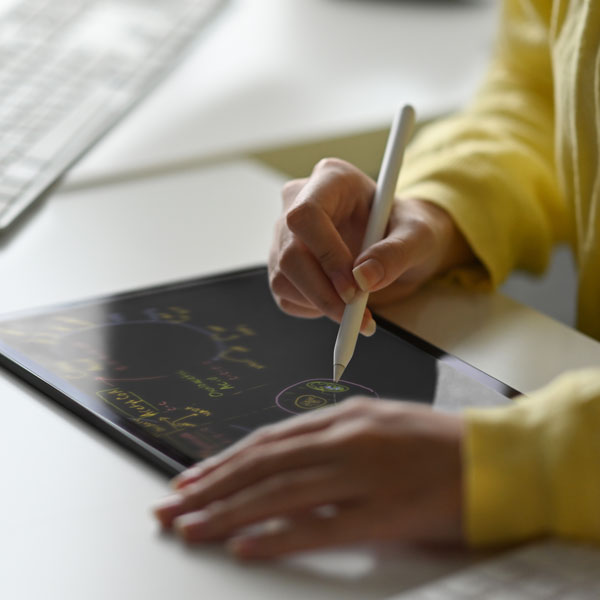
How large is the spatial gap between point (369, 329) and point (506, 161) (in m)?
0.27

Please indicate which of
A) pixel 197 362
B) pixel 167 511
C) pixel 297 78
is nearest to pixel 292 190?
pixel 197 362

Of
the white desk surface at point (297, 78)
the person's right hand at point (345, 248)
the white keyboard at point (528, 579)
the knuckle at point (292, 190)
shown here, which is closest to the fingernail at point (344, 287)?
the person's right hand at point (345, 248)

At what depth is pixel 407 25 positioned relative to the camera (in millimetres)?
1339

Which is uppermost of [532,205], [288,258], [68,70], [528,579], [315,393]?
[68,70]

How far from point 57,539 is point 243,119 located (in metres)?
0.65

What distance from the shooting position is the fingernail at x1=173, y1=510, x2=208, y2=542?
0.43 metres

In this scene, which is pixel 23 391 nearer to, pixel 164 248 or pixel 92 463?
pixel 92 463

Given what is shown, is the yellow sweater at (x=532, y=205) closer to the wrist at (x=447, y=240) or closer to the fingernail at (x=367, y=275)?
the wrist at (x=447, y=240)

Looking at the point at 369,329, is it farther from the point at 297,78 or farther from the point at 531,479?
the point at 297,78

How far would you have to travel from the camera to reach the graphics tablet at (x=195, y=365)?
517 millimetres

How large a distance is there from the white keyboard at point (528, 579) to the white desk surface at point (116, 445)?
2cm

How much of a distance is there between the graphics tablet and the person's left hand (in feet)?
0.17

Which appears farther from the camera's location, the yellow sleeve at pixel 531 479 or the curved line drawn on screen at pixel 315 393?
the curved line drawn on screen at pixel 315 393

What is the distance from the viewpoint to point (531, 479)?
0.43 metres
